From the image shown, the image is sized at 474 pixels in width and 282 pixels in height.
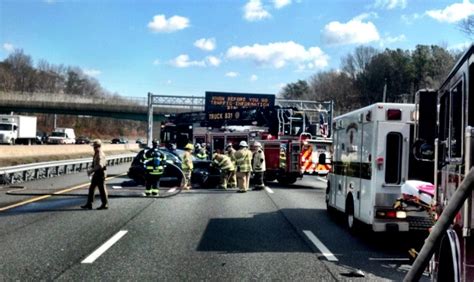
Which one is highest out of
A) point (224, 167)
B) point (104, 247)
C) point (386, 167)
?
point (386, 167)

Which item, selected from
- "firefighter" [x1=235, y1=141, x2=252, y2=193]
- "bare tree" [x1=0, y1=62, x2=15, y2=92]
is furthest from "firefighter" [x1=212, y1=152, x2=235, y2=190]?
"bare tree" [x1=0, y1=62, x2=15, y2=92]

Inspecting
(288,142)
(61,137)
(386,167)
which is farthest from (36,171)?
(61,137)

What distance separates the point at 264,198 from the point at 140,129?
504ft

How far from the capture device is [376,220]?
28.7 ft

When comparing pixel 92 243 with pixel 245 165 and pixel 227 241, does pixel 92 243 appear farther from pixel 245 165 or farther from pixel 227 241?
pixel 245 165

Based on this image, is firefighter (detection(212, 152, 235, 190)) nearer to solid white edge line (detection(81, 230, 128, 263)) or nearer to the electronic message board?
solid white edge line (detection(81, 230, 128, 263))

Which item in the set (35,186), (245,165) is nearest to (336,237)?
(245,165)

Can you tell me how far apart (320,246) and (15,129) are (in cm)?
6211

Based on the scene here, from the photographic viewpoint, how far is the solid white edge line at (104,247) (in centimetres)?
752

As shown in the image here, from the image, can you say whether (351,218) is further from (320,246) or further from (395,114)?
(395,114)

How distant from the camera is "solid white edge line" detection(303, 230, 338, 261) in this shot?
798cm

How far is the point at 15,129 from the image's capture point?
64688 mm

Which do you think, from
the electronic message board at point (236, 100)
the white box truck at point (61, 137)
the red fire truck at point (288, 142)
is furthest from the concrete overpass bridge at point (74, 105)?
the red fire truck at point (288, 142)

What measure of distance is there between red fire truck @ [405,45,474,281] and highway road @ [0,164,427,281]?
8.13 feet
